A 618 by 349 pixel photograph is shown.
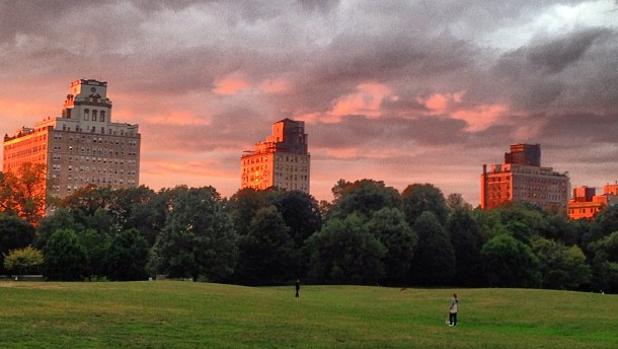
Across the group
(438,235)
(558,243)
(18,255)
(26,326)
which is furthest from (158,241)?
(26,326)

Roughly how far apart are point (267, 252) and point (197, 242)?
Result: 1410 cm

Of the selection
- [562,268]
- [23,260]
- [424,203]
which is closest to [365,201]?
[424,203]

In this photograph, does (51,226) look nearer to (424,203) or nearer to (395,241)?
(395,241)

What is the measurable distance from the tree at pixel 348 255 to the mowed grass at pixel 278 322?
120ft

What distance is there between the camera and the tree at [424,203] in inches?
5207

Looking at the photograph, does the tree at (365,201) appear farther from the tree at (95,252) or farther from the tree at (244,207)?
the tree at (95,252)

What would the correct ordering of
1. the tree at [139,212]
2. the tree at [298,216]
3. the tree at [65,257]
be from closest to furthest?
the tree at [65,257] → the tree at [298,216] → the tree at [139,212]

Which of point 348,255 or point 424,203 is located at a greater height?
point 424,203

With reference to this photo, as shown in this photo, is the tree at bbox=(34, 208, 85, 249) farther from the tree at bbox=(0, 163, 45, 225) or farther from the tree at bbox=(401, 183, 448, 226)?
the tree at bbox=(401, 183, 448, 226)

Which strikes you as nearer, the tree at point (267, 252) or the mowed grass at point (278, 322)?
the mowed grass at point (278, 322)

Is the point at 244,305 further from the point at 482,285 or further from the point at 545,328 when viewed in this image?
the point at 482,285

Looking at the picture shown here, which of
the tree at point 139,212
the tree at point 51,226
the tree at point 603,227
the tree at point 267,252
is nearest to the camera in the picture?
the tree at point 267,252

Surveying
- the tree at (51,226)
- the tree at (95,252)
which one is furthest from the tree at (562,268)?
the tree at (51,226)

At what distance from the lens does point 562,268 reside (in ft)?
394
